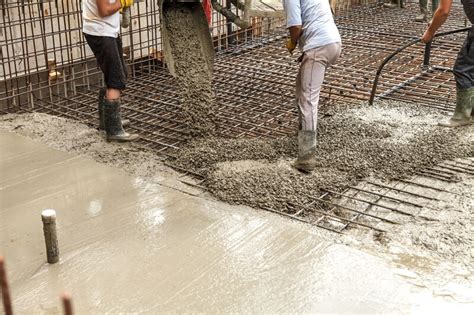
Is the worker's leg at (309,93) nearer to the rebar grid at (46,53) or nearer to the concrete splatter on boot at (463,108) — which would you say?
the concrete splatter on boot at (463,108)

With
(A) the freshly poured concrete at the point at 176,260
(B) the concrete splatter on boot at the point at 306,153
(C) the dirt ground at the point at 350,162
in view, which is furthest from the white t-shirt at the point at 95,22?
(B) the concrete splatter on boot at the point at 306,153

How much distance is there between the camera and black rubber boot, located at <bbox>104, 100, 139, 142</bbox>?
4430 millimetres

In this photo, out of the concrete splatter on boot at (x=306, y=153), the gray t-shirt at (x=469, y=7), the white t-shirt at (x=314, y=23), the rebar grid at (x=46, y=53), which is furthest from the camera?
the rebar grid at (x=46, y=53)

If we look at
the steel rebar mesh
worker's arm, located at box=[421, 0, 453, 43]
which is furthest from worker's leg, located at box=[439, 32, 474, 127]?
the steel rebar mesh

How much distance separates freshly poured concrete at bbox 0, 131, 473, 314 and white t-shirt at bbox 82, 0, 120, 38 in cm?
123

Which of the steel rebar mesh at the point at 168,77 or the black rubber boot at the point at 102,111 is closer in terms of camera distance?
the black rubber boot at the point at 102,111

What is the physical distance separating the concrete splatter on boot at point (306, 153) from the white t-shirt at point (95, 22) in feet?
5.59

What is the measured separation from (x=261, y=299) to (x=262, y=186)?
1119 mm

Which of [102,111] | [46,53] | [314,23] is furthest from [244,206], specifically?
[46,53]

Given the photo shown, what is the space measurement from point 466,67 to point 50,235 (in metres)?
3.65

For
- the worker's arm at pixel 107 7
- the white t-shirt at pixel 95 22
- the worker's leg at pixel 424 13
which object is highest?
the worker's arm at pixel 107 7

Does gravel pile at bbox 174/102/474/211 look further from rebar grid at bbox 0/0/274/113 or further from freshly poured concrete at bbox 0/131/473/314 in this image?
rebar grid at bbox 0/0/274/113

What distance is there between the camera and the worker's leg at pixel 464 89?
15.3ft

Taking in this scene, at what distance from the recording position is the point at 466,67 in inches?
184
